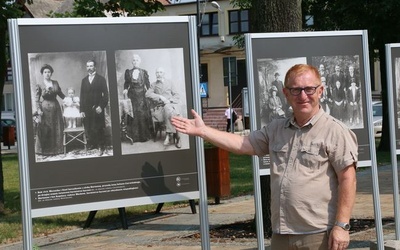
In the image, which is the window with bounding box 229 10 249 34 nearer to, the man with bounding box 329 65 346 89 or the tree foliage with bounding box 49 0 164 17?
the tree foliage with bounding box 49 0 164 17

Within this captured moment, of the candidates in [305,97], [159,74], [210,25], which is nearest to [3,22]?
[159,74]

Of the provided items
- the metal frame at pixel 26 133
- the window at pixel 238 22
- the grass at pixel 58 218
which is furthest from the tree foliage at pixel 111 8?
the window at pixel 238 22

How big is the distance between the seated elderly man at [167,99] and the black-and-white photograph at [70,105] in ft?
1.30

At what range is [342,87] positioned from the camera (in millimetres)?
7773

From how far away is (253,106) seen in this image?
7230 mm

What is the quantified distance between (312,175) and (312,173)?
0.05 ft

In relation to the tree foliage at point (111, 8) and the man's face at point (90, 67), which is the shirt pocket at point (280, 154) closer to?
the man's face at point (90, 67)

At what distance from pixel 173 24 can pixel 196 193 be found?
1.31 m

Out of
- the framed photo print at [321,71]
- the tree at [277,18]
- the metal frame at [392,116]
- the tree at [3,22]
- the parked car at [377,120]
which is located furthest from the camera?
the parked car at [377,120]

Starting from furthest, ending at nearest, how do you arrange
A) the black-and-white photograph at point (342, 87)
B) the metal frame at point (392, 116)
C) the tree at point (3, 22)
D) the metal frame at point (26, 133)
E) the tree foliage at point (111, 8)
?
the tree foliage at point (111, 8) → the tree at point (3, 22) → the metal frame at point (392, 116) → the black-and-white photograph at point (342, 87) → the metal frame at point (26, 133)

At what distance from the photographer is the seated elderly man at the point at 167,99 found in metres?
5.86

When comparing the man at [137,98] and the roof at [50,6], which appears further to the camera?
the roof at [50,6]

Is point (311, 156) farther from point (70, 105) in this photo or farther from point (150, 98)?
point (70, 105)

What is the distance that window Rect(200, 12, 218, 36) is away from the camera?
65688 mm
